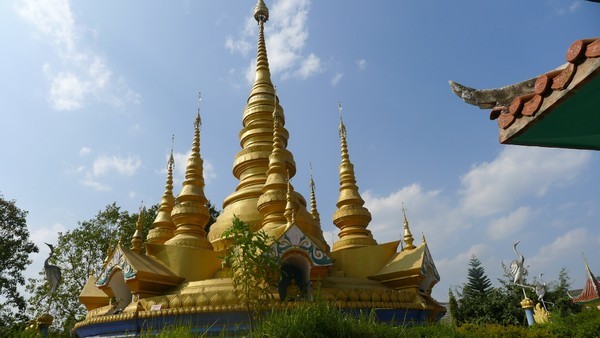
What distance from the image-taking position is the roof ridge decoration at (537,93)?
294 centimetres

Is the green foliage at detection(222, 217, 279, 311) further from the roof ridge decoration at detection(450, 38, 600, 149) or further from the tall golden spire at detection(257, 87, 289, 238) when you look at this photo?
the tall golden spire at detection(257, 87, 289, 238)

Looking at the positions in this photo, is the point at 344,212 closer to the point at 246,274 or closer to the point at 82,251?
the point at 246,274

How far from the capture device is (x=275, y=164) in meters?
16.4

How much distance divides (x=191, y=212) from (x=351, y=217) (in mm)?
6464

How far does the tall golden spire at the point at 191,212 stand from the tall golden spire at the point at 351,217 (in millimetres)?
5371

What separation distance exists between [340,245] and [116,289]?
8382mm

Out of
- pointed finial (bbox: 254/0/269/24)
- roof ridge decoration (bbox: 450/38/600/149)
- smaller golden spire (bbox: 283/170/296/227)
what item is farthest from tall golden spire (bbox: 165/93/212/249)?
roof ridge decoration (bbox: 450/38/600/149)

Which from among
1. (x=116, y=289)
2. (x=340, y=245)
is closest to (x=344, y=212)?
(x=340, y=245)

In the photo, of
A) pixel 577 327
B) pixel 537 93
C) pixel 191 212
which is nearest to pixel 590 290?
pixel 577 327

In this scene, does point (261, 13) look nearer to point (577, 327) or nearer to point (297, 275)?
point (297, 275)

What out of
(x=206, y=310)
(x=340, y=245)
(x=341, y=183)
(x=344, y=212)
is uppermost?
(x=341, y=183)

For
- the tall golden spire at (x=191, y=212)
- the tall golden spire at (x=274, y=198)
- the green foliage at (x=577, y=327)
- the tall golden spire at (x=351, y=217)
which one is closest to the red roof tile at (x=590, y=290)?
the green foliage at (x=577, y=327)

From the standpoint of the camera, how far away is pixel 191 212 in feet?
55.0

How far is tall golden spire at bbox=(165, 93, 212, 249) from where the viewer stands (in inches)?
623
